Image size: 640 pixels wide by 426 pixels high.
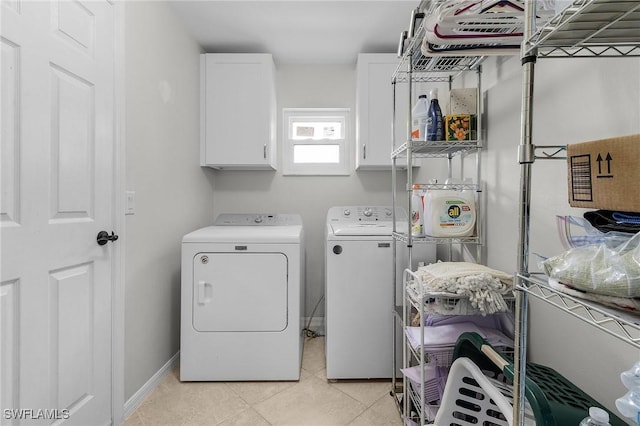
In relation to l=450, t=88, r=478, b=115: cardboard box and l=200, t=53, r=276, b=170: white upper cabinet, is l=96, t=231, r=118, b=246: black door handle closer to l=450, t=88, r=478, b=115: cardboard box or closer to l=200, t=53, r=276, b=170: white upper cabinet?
l=200, t=53, r=276, b=170: white upper cabinet

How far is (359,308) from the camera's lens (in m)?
1.92

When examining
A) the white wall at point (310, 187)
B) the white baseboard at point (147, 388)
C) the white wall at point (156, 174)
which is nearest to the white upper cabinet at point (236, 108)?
Result: the white wall at point (156, 174)

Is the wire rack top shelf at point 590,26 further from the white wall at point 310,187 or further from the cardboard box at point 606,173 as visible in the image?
the white wall at point 310,187

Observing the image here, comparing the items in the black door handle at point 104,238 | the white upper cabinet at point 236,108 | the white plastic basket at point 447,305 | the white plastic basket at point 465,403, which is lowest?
the white plastic basket at point 465,403

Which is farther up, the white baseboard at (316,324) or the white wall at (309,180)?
the white wall at (309,180)

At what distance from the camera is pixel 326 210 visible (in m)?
2.82

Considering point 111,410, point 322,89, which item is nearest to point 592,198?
point 111,410

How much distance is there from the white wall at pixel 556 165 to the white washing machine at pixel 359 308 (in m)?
0.66

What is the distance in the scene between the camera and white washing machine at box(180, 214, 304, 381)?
75.7 inches

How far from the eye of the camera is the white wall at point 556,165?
0.90m

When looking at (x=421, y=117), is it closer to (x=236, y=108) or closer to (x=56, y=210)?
(x=236, y=108)

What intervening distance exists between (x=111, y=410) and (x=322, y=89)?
2720 millimetres

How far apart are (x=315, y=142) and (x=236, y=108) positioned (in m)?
0.76

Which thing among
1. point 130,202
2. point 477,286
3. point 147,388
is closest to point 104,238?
point 130,202
